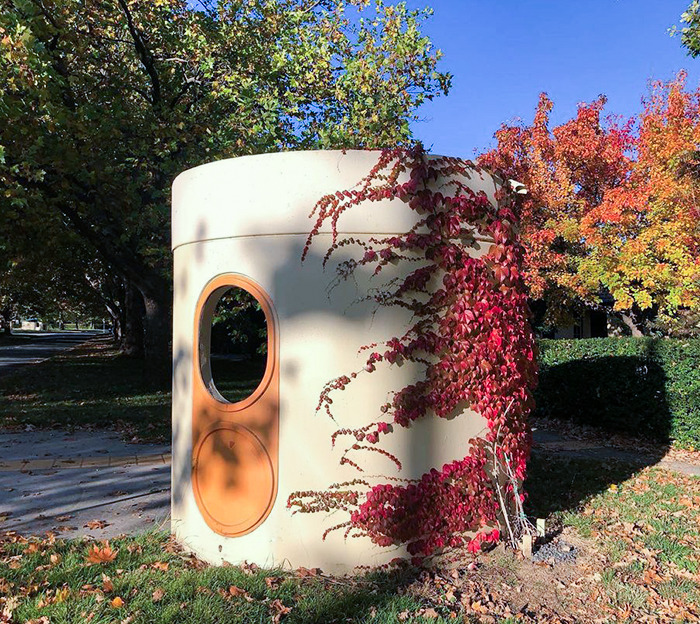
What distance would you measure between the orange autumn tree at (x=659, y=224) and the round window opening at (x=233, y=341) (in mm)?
8971

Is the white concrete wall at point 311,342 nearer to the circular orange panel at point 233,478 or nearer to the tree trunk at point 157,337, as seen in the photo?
the circular orange panel at point 233,478

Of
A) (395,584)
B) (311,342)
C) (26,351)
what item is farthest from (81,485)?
(26,351)

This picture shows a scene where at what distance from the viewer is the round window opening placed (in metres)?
4.83

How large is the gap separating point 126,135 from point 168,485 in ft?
25.7

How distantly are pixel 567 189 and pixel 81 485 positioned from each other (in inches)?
602

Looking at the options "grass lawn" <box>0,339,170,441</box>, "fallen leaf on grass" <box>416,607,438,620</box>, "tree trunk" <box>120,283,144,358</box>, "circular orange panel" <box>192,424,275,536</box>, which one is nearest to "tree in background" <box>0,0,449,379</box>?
"grass lawn" <box>0,339,170,441</box>

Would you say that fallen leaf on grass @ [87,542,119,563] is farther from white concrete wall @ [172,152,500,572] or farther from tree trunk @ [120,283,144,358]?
tree trunk @ [120,283,144,358]

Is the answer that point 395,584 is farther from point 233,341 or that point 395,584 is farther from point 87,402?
point 233,341

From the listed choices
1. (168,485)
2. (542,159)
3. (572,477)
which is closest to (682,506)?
(572,477)

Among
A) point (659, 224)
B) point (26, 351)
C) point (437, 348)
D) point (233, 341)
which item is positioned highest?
point (659, 224)

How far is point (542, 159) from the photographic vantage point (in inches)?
735

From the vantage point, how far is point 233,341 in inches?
600

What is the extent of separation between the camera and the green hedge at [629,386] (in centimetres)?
906

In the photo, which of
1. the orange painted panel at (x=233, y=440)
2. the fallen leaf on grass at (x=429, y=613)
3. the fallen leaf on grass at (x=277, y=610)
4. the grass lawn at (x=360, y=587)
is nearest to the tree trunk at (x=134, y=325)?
the orange painted panel at (x=233, y=440)
